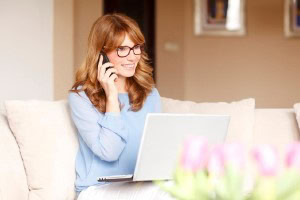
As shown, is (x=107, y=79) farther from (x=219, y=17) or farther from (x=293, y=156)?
(x=219, y=17)

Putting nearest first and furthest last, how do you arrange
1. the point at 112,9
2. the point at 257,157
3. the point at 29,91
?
1. the point at 257,157
2. the point at 29,91
3. the point at 112,9

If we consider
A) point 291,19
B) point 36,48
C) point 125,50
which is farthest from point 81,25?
point 125,50

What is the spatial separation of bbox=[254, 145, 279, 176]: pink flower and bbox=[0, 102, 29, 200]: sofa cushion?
1.78 meters

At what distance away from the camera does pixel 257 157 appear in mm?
863

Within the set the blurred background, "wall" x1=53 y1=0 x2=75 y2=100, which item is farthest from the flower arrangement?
the blurred background

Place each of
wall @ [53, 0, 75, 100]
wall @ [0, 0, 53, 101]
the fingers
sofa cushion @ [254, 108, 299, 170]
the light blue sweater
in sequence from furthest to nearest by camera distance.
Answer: wall @ [53, 0, 75, 100] → wall @ [0, 0, 53, 101] → sofa cushion @ [254, 108, 299, 170] → the fingers → the light blue sweater

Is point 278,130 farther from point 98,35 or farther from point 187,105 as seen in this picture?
point 98,35

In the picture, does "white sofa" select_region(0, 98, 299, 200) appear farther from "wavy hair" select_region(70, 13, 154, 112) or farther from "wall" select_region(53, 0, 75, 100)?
"wall" select_region(53, 0, 75, 100)

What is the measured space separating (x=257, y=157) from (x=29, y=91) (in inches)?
170

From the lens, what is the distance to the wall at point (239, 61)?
794 centimetres

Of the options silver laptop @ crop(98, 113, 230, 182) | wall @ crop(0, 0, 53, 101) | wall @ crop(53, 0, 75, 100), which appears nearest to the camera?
silver laptop @ crop(98, 113, 230, 182)

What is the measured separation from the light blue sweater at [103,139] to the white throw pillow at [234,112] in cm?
25

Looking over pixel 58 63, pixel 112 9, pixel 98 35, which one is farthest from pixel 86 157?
pixel 112 9

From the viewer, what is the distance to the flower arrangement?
0.87m
